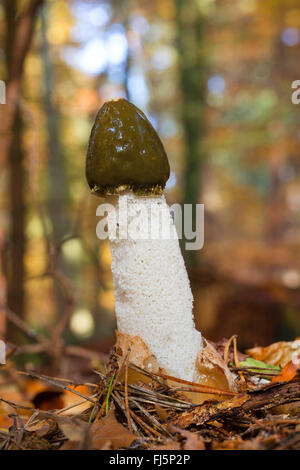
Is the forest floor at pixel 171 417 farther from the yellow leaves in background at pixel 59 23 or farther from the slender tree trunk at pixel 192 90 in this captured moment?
the yellow leaves in background at pixel 59 23

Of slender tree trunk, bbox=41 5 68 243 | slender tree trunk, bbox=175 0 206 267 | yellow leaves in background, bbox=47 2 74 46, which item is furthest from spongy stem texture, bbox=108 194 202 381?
yellow leaves in background, bbox=47 2 74 46

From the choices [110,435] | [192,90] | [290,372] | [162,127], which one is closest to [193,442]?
[110,435]

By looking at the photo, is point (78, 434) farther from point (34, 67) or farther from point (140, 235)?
point (34, 67)

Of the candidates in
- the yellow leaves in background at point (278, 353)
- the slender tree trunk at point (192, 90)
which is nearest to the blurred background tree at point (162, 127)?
the slender tree trunk at point (192, 90)

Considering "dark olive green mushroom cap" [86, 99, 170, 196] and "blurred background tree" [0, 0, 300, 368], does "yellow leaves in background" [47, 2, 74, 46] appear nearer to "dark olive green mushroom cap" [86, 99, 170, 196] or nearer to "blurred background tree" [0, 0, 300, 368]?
"blurred background tree" [0, 0, 300, 368]

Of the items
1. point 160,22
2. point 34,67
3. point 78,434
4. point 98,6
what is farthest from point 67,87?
point 78,434

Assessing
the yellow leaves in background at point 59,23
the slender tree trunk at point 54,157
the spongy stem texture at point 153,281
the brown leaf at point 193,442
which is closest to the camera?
the brown leaf at point 193,442
